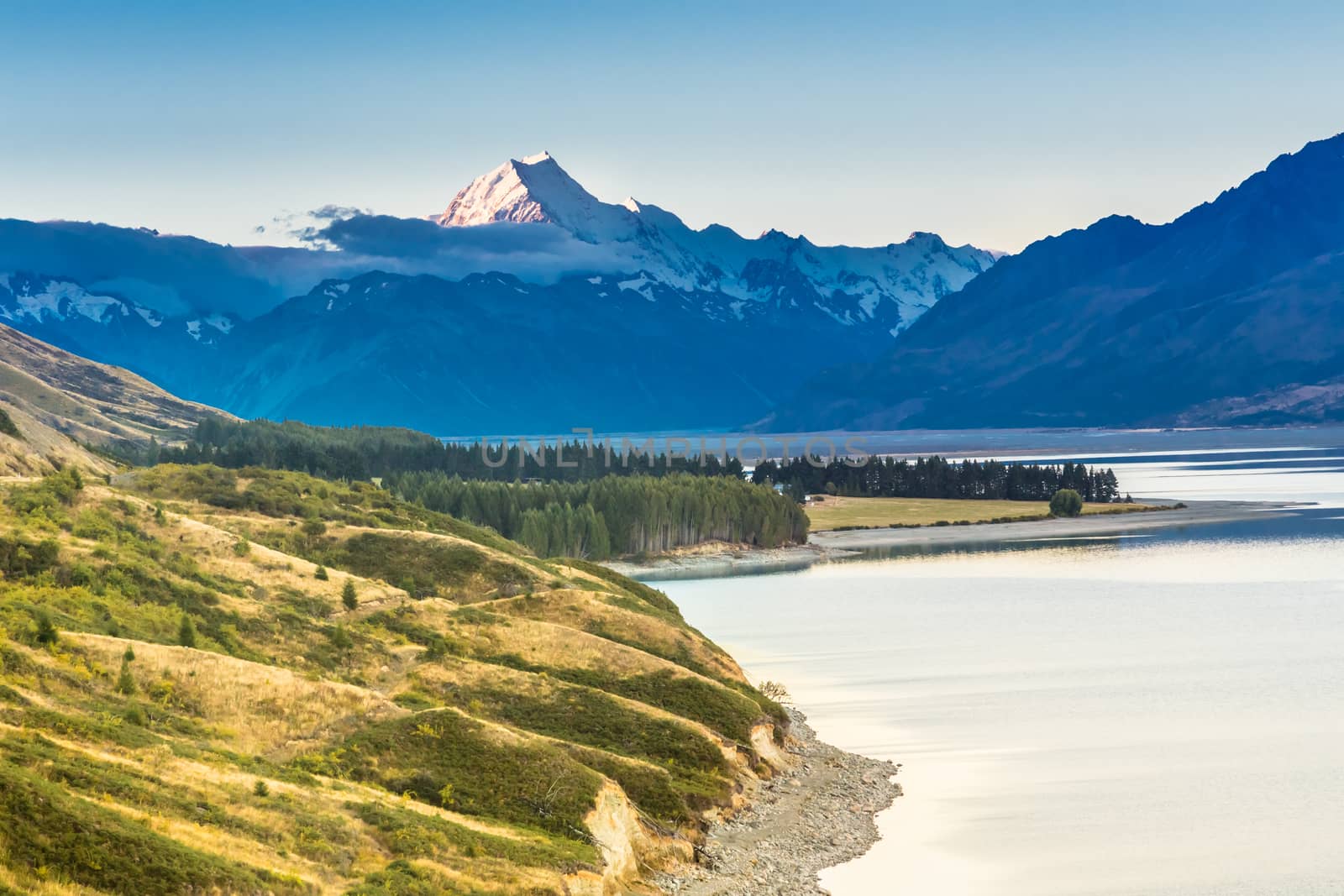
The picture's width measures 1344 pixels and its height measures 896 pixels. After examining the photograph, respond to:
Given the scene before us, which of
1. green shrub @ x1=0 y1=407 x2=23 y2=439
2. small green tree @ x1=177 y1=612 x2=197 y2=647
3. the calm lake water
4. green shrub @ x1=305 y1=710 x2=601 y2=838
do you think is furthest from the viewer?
green shrub @ x1=0 y1=407 x2=23 y2=439

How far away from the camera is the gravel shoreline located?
168 ft

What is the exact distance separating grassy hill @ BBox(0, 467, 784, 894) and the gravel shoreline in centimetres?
130

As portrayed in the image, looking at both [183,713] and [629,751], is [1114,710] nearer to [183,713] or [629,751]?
[629,751]

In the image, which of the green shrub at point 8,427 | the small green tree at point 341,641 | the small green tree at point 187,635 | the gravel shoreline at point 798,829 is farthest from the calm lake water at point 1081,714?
the green shrub at point 8,427

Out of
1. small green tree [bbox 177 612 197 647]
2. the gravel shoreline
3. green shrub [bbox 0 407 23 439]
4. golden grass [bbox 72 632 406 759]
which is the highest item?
green shrub [bbox 0 407 23 439]

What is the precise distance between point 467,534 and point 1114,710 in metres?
63.2

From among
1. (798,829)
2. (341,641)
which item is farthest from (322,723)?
(798,829)

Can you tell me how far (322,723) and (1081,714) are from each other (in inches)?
1788

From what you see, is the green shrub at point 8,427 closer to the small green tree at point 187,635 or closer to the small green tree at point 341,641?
the small green tree at point 341,641

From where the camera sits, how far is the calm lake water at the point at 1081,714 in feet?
182

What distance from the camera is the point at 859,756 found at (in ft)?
237

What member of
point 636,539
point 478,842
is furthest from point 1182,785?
point 636,539

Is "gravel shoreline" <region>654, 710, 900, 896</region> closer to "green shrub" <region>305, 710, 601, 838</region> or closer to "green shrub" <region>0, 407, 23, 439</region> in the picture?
"green shrub" <region>305, 710, 601, 838</region>

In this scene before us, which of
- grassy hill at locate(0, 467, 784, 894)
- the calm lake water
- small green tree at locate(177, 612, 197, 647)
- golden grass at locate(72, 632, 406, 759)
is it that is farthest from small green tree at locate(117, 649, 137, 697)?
the calm lake water
